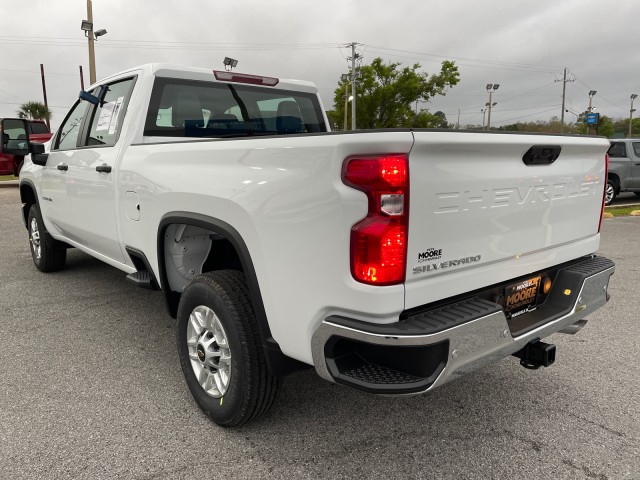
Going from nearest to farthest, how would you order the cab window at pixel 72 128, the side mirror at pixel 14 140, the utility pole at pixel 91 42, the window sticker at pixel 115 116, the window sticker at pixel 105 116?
the window sticker at pixel 115 116 < the window sticker at pixel 105 116 < the cab window at pixel 72 128 < the side mirror at pixel 14 140 < the utility pole at pixel 91 42

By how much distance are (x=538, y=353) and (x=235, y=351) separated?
141 centimetres

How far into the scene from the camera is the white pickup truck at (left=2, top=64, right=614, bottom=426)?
1854mm

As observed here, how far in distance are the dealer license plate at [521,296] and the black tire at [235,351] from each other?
1173 millimetres

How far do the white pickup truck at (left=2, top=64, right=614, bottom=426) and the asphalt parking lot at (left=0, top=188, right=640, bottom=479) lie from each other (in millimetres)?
268

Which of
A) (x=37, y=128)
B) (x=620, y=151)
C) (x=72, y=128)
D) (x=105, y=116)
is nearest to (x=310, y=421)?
(x=105, y=116)

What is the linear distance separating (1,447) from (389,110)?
131ft

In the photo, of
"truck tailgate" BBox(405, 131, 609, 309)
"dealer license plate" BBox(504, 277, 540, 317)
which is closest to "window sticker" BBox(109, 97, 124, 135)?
"truck tailgate" BBox(405, 131, 609, 309)

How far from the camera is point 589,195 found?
2775 mm

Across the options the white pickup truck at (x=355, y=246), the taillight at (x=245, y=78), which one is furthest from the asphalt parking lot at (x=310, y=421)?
the taillight at (x=245, y=78)

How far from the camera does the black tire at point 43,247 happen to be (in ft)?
17.9

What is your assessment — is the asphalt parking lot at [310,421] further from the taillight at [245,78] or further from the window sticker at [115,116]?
the taillight at [245,78]

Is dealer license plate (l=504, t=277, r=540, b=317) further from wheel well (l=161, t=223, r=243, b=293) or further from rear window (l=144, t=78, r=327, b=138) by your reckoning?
rear window (l=144, t=78, r=327, b=138)

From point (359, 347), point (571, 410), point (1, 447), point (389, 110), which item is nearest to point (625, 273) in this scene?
point (571, 410)

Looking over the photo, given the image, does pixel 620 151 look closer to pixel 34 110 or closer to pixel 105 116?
pixel 105 116
